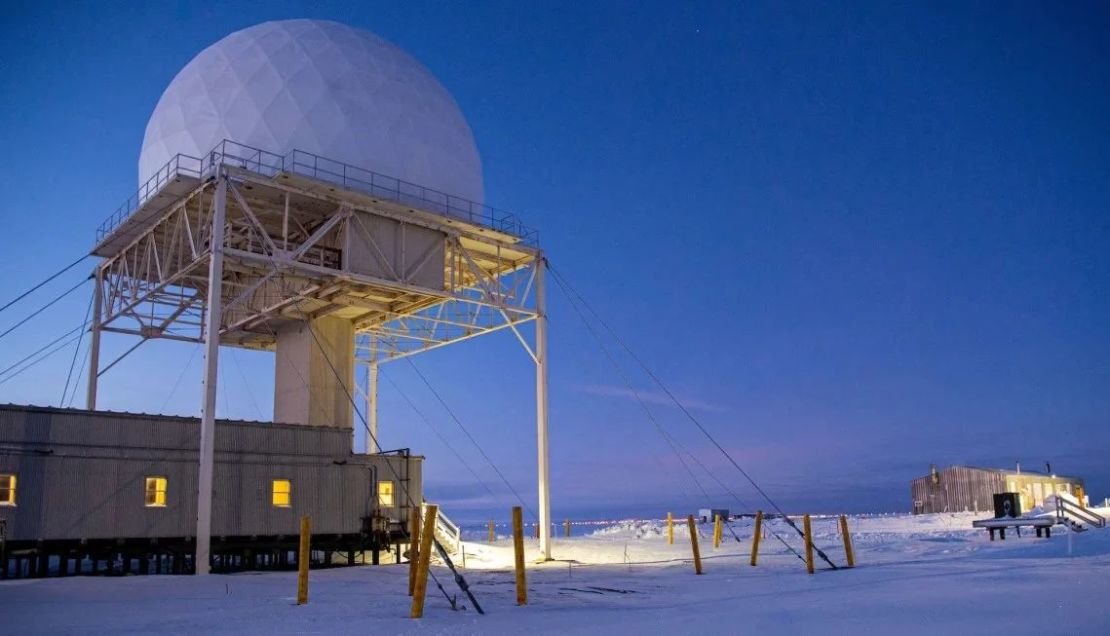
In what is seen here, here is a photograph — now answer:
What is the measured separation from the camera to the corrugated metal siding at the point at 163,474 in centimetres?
2625

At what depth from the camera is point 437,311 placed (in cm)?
4403

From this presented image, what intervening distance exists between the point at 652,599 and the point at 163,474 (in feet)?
56.0

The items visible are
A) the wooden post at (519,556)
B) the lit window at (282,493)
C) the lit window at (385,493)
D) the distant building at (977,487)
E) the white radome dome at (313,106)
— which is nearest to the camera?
the wooden post at (519,556)

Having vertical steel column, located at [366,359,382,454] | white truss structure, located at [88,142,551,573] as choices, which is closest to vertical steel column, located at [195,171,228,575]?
white truss structure, located at [88,142,551,573]

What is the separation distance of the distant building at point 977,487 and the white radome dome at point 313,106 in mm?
41807

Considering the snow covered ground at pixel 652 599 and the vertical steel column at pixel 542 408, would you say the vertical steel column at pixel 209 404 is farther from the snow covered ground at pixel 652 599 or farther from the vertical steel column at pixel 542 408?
the vertical steel column at pixel 542 408

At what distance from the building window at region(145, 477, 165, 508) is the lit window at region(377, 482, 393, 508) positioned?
334 inches

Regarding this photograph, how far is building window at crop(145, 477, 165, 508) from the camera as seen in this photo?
1122 inches

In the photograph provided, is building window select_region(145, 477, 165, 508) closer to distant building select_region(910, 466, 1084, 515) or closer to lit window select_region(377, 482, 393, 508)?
lit window select_region(377, 482, 393, 508)

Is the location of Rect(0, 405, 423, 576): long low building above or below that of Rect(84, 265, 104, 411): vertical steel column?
below

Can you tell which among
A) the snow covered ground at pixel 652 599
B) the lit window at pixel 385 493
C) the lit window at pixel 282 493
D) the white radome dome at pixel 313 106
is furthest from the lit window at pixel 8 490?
the white radome dome at pixel 313 106

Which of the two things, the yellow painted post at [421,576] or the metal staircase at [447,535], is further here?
the metal staircase at [447,535]

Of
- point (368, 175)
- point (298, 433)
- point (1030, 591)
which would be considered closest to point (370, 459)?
point (298, 433)

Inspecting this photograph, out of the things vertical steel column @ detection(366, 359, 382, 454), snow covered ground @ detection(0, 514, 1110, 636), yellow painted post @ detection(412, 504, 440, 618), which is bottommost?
snow covered ground @ detection(0, 514, 1110, 636)
